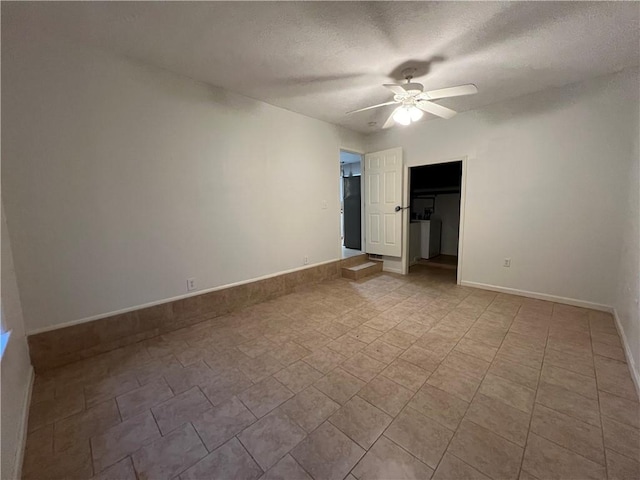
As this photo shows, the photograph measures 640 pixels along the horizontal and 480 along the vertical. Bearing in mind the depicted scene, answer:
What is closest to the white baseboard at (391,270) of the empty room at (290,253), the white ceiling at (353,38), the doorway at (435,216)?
the doorway at (435,216)

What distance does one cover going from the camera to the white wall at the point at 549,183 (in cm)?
258

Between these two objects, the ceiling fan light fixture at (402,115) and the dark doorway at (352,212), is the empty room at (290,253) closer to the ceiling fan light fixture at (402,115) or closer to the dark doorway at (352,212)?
the ceiling fan light fixture at (402,115)

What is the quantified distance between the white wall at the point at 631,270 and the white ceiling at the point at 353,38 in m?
1.08

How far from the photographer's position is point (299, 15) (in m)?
1.69

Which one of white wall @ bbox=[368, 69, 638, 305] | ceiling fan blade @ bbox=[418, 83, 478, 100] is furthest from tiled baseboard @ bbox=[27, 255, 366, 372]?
white wall @ bbox=[368, 69, 638, 305]

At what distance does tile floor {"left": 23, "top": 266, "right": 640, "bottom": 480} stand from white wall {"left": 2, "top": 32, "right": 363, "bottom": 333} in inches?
25.5

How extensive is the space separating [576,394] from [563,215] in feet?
7.18

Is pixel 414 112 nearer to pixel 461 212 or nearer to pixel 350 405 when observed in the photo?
pixel 461 212

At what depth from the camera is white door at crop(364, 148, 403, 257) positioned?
4.18 metres

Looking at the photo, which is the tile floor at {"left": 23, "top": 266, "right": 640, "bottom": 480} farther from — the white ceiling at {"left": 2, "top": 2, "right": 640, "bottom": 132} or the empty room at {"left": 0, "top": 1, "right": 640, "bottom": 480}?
the white ceiling at {"left": 2, "top": 2, "right": 640, "bottom": 132}

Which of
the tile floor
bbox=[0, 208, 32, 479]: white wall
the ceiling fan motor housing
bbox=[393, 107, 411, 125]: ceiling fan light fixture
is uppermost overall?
the ceiling fan motor housing

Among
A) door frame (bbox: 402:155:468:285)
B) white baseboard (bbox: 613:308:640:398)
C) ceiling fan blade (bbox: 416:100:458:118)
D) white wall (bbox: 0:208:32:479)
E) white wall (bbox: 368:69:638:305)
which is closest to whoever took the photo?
white wall (bbox: 0:208:32:479)

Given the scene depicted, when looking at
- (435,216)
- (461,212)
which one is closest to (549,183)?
(461,212)

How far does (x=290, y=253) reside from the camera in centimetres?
356
